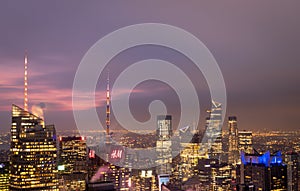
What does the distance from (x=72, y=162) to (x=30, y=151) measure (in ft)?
11.1

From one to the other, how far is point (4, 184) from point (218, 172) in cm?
796

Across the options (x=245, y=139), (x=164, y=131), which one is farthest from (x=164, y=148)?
(x=245, y=139)

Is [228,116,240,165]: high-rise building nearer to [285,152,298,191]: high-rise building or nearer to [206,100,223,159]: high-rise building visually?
[206,100,223,159]: high-rise building

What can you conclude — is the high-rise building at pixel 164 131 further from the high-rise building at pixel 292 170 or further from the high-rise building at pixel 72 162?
the high-rise building at pixel 292 170

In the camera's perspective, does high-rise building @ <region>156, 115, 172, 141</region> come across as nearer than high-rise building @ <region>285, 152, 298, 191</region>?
No

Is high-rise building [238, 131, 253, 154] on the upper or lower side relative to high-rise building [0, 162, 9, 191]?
upper

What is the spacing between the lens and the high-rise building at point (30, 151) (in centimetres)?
1041

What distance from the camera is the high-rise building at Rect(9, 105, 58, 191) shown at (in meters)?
10.4

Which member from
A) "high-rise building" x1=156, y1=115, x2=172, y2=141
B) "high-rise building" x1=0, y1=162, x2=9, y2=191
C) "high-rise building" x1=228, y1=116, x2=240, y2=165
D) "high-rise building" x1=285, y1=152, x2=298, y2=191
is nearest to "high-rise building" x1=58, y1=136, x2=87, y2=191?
"high-rise building" x1=0, y1=162, x2=9, y2=191

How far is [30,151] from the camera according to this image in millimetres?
10578

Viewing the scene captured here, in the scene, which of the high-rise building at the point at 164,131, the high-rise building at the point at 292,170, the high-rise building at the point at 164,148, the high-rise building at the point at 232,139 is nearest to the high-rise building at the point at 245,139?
the high-rise building at the point at 232,139

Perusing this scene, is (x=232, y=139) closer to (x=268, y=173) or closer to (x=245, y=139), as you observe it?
(x=245, y=139)

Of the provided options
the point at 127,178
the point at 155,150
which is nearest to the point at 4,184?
the point at 127,178

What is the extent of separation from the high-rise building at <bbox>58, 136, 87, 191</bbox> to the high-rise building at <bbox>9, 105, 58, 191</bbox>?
1.22 m
